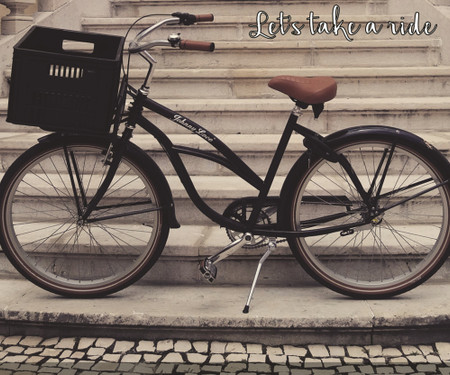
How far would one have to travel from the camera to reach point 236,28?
18.6ft

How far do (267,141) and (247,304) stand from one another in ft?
4.62

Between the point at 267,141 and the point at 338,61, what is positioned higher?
the point at 338,61

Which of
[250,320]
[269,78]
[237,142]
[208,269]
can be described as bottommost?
[250,320]

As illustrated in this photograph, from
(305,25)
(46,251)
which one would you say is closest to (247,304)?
(46,251)

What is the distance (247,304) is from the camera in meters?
3.14

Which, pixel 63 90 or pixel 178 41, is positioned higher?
pixel 178 41

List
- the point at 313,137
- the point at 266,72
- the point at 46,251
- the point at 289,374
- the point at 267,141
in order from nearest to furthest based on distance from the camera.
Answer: the point at 289,374, the point at 313,137, the point at 46,251, the point at 267,141, the point at 266,72

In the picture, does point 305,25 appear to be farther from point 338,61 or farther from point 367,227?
point 367,227

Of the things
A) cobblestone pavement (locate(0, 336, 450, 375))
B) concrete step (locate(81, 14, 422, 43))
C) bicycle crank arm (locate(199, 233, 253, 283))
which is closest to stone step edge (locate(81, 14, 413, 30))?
concrete step (locate(81, 14, 422, 43))

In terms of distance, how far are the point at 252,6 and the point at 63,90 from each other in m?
3.52

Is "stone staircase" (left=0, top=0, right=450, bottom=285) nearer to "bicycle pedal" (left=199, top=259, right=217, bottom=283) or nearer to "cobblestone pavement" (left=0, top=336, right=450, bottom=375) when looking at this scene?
"bicycle pedal" (left=199, top=259, right=217, bottom=283)

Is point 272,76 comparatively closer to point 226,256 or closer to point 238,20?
point 238,20

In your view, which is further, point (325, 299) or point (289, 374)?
point (325, 299)

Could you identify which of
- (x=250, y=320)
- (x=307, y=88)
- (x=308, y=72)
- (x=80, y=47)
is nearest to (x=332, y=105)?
(x=308, y=72)
